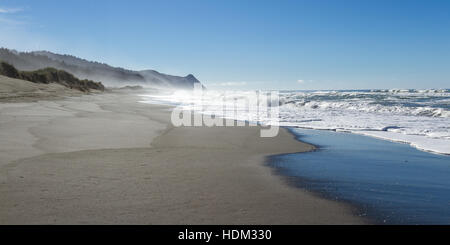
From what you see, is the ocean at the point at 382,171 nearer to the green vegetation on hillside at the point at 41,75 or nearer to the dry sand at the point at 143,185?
the dry sand at the point at 143,185

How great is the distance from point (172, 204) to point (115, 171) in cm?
161

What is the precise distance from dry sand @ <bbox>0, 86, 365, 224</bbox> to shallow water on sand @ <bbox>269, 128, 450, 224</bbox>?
38cm

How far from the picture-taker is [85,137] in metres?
7.41

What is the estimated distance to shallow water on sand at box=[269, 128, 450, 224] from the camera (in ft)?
11.5

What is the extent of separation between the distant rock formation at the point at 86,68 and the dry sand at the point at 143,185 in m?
82.4

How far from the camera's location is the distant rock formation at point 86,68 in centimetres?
9456

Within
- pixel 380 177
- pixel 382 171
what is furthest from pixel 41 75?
pixel 380 177

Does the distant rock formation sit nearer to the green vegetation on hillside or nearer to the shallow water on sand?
the green vegetation on hillside

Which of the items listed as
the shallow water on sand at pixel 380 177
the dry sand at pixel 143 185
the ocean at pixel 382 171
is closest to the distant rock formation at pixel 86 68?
the dry sand at pixel 143 185
